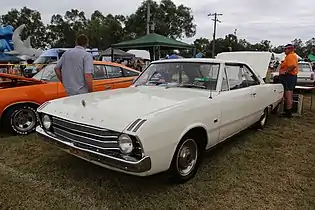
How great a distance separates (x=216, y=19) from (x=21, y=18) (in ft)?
145

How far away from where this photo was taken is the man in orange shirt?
6.98 m

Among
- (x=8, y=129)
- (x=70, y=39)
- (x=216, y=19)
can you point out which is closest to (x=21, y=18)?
(x=70, y=39)

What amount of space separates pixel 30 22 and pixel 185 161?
73.0 metres

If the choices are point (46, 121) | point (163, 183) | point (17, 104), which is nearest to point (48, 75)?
point (17, 104)

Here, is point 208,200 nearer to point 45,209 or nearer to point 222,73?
point 45,209

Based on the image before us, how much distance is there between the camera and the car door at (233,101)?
12.7 feet

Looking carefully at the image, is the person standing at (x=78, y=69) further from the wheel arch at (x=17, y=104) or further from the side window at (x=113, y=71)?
the side window at (x=113, y=71)

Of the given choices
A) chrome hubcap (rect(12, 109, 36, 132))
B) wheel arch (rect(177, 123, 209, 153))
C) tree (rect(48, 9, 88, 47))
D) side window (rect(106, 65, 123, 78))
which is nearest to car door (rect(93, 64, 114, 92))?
side window (rect(106, 65, 123, 78))

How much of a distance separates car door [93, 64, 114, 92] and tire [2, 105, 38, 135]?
1.50 metres

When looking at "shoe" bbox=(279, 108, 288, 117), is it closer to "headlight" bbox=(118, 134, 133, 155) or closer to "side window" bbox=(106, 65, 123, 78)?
"side window" bbox=(106, 65, 123, 78)

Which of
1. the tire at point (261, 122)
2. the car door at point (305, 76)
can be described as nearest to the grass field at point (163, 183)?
the tire at point (261, 122)

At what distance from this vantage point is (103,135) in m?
2.81

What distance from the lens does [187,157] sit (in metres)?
3.31

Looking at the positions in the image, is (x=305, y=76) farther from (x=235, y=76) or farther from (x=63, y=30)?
(x=63, y=30)
